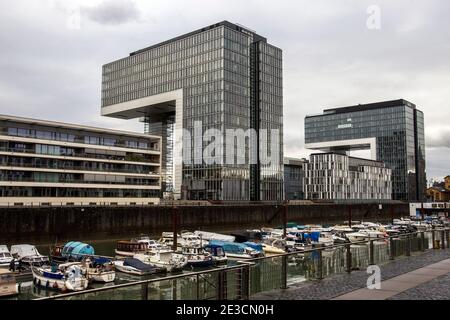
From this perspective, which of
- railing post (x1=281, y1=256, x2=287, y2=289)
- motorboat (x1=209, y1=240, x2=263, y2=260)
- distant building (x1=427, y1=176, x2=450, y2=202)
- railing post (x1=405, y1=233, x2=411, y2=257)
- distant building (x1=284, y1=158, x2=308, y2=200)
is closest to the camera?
railing post (x1=281, y1=256, x2=287, y2=289)

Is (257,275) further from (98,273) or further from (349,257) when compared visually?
(98,273)

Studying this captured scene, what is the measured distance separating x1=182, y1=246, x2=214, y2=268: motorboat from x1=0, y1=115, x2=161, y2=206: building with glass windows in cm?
4494

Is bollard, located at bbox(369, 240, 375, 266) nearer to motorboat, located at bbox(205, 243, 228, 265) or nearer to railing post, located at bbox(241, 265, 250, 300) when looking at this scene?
railing post, located at bbox(241, 265, 250, 300)

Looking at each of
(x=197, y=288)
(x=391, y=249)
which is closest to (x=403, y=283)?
(x=391, y=249)

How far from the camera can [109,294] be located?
34.7 feet

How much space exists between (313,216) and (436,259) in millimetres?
89472

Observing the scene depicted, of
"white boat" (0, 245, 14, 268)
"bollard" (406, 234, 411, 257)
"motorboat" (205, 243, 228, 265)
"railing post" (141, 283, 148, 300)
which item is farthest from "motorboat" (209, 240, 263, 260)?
"railing post" (141, 283, 148, 300)

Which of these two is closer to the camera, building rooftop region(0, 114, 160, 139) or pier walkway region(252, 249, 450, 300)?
pier walkway region(252, 249, 450, 300)

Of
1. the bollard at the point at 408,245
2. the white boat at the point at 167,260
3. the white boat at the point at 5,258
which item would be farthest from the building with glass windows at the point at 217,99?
the bollard at the point at 408,245

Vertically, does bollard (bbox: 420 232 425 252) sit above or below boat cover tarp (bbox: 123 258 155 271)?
above

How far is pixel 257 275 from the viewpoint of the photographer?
14.6 metres

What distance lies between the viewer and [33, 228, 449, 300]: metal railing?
10.8m

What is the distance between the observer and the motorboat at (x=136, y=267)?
39188 millimetres
